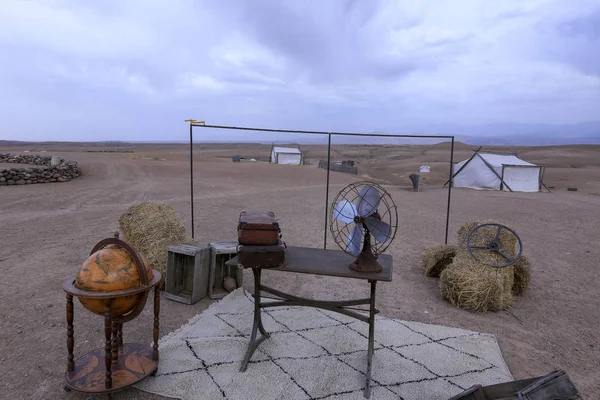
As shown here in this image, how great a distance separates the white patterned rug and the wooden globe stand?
0.20 m

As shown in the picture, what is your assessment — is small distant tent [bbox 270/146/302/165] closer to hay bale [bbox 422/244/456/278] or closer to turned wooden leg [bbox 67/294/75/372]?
hay bale [bbox 422/244/456/278]

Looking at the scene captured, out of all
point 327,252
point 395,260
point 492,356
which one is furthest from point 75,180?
point 492,356

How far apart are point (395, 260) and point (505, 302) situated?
2.56 m

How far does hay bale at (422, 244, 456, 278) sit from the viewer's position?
6.98 meters

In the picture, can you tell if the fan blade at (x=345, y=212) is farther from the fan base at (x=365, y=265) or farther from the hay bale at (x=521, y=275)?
the hay bale at (x=521, y=275)

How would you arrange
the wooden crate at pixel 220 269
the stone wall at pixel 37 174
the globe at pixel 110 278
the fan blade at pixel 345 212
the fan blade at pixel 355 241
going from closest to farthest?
the globe at pixel 110 278 < the fan blade at pixel 345 212 < the fan blade at pixel 355 241 < the wooden crate at pixel 220 269 < the stone wall at pixel 37 174

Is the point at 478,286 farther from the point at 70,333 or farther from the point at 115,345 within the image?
the point at 70,333

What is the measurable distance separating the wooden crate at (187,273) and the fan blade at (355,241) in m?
2.41

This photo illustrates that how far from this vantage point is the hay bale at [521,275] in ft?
20.6

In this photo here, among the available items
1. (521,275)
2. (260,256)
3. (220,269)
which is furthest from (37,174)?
(521,275)

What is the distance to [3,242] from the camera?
333 inches

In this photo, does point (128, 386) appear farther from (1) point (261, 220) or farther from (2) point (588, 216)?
(2) point (588, 216)

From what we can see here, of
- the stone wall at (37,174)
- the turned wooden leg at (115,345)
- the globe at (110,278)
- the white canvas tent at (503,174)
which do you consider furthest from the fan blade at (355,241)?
the white canvas tent at (503,174)

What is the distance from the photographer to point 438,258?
707 cm
